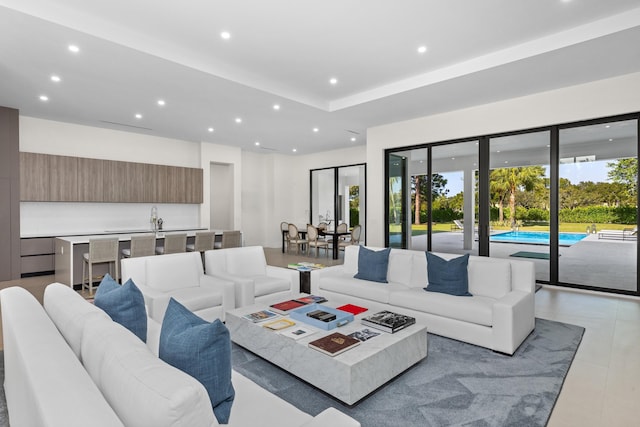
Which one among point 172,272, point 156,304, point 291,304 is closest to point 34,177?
point 172,272

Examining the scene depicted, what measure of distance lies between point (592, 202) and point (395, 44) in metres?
4.40

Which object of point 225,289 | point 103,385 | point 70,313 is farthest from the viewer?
point 225,289

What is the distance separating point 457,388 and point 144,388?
2.23 metres

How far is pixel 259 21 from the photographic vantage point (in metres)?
3.69

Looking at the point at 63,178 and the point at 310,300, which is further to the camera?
the point at 63,178

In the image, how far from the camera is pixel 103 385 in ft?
3.74

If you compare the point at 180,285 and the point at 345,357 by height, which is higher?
the point at 180,285

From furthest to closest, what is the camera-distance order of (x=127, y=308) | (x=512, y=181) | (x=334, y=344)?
(x=512, y=181)
(x=334, y=344)
(x=127, y=308)

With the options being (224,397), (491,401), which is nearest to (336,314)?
Answer: (491,401)

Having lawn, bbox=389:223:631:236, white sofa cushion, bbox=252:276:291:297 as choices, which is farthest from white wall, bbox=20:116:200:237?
lawn, bbox=389:223:631:236

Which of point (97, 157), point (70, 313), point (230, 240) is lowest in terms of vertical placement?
point (230, 240)

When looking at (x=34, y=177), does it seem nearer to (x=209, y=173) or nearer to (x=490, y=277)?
(x=209, y=173)

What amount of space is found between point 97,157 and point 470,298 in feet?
25.8

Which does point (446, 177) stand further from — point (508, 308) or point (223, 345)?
point (223, 345)
